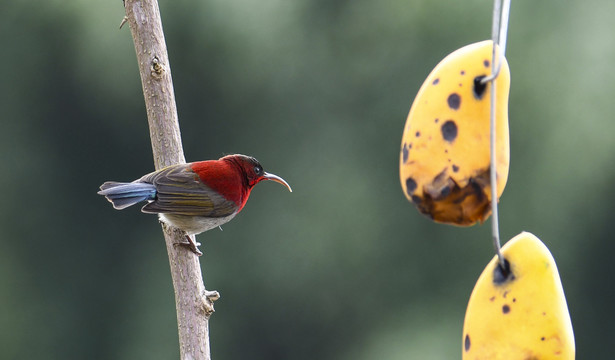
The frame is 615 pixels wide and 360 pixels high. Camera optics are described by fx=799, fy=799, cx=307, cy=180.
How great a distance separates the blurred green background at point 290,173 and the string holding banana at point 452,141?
6049mm

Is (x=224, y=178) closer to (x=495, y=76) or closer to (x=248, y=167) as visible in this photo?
(x=248, y=167)

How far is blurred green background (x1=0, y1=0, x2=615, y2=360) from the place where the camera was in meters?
7.21

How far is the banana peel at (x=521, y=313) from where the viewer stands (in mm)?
952

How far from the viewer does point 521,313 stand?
0.97 meters

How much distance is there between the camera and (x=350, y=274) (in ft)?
25.0

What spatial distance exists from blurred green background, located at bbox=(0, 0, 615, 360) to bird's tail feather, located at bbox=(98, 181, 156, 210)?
5117mm

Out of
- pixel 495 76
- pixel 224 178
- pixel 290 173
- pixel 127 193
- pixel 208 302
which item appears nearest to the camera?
pixel 495 76

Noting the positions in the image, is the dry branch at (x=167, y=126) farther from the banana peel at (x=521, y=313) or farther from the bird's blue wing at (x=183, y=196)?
the banana peel at (x=521, y=313)

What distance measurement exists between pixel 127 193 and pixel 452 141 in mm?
1258

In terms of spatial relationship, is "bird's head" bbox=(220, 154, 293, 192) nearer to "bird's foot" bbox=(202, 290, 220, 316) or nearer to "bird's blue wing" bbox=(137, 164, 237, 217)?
"bird's blue wing" bbox=(137, 164, 237, 217)

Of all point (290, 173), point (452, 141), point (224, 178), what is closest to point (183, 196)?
point (224, 178)

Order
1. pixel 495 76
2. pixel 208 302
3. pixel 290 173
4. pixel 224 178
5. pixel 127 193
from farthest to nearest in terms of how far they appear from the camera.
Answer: pixel 290 173 → pixel 224 178 → pixel 127 193 → pixel 208 302 → pixel 495 76

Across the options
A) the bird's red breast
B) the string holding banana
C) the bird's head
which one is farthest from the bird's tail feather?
the string holding banana

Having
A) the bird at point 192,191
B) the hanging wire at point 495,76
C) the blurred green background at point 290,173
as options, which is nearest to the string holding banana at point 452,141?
the hanging wire at point 495,76
